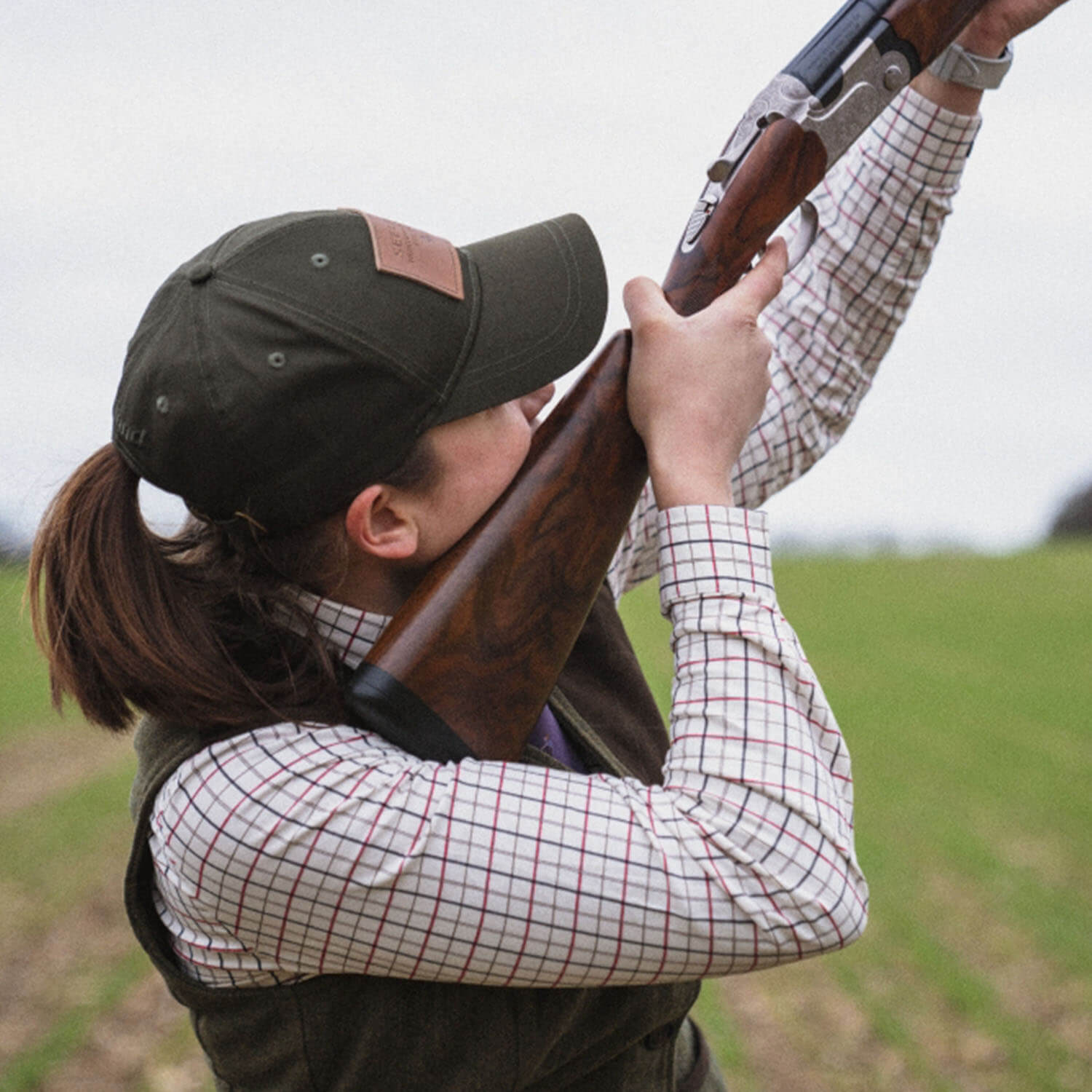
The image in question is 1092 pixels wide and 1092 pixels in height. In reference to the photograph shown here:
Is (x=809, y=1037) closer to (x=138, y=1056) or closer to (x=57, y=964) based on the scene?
(x=138, y=1056)

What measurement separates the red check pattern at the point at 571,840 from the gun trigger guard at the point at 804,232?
0.64 meters

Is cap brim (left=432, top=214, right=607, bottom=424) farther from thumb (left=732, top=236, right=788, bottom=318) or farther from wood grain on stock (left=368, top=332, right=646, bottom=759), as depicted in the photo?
thumb (left=732, top=236, right=788, bottom=318)

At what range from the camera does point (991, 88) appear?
2143 millimetres

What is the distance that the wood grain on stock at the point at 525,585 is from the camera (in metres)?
1.53

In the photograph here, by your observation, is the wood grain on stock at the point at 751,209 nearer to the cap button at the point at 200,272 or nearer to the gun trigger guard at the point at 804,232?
the gun trigger guard at the point at 804,232

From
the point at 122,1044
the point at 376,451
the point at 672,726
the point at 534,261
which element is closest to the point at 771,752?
the point at 672,726

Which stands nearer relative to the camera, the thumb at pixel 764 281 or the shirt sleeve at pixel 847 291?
the thumb at pixel 764 281

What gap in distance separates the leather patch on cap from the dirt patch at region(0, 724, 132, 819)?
6.11m

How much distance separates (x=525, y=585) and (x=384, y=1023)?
61 cm

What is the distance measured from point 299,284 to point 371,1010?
952 millimetres

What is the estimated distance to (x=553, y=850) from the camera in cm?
140

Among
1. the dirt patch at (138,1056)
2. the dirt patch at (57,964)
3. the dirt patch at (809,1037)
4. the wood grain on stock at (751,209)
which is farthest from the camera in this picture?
the dirt patch at (57,964)

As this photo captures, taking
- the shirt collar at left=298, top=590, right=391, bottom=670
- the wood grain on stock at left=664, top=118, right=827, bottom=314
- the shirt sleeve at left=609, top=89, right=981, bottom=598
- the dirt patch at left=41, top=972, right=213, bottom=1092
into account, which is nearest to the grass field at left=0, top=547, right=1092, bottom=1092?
the dirt patch at left=41, top=972, right=213, bottom=1092

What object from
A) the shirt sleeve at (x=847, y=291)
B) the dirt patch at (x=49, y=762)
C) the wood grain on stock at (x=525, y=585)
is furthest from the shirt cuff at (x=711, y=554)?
the dirt patch at (x=49, y=762)
